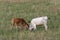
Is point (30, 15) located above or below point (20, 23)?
above

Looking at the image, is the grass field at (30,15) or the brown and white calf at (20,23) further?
the brown and white calf at (20,23)

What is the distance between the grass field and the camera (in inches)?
460

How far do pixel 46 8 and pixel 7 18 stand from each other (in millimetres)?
3545

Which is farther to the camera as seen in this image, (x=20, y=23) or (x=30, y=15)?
(x=30, y=15)

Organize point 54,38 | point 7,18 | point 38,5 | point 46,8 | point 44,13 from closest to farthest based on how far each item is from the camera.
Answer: point 54,38, point 7,18, point 44,13, point 46,8, point 38,5

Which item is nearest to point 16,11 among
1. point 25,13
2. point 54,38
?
point 25,13

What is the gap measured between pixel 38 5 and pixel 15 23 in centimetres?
597

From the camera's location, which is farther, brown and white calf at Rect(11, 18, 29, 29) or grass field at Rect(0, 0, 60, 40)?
brown and white calf at Rect(11, 18, 29, 29)

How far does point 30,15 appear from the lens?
53.1 feet

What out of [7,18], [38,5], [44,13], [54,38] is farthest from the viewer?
[38,5]

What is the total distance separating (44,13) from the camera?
16.8 metres

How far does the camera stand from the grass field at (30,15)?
1169cm

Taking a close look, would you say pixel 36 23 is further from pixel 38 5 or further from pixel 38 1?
pixel 38 1

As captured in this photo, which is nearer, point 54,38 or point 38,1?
point 54,38
